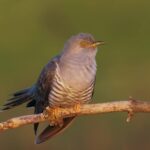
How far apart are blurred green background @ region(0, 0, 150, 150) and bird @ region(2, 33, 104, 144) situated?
7.52 ft

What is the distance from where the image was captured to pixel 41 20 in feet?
52.9

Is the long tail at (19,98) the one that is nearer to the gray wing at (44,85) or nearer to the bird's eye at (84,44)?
the gray wing at (44,85)

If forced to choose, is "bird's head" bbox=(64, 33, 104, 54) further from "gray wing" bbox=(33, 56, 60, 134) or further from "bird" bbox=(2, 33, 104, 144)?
"gray wing" bbox=(33, 56, 60, 134)

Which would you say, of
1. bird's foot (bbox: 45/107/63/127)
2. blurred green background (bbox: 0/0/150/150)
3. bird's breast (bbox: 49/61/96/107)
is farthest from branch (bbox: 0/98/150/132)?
blurred green background (bbox: 0/0/150/150)

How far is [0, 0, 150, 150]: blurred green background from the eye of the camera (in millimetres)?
10258

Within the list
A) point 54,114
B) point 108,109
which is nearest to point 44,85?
point 54,114

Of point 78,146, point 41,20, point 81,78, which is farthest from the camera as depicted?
point 41,20

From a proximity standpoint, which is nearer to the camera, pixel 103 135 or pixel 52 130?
pixel 52 130

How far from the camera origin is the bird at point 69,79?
24.7ft

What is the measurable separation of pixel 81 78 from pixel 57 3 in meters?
9.20

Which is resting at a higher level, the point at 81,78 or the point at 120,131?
the point at 81,78

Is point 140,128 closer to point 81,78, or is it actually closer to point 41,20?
point 81,78

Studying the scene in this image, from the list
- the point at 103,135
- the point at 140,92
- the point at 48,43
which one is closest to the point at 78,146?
the point at 103,135

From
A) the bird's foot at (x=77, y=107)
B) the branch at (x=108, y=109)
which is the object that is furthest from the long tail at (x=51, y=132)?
the branch at (x=108, y=109)
